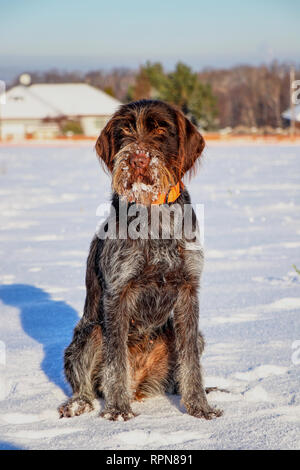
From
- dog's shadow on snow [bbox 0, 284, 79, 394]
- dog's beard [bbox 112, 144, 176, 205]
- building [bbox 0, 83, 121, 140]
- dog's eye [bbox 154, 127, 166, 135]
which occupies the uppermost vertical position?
dog's eye [bbox 154, 127, 166, 135]

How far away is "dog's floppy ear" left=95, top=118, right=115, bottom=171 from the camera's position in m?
3.74

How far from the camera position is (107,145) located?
377 centimetres

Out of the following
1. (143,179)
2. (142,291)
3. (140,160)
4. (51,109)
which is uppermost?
(140,160)

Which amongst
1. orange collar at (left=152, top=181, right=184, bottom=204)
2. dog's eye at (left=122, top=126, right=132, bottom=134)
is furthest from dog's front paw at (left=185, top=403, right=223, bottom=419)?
dog's eye at (left=122, top=126, right=132, bottom=134)

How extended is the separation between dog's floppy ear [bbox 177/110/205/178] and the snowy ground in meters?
1.41

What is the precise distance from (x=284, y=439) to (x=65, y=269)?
15.1 ft

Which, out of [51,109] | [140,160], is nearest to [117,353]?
[140,160]

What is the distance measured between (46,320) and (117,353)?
2.04 meters

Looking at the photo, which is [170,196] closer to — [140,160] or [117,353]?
[140,160]

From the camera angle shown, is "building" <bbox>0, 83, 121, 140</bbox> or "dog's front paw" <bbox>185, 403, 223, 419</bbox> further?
"building" <bbox>0, 83, 121, 140</bbox>

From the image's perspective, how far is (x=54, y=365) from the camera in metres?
4.37

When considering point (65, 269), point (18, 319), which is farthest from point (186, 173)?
point (65, 269)

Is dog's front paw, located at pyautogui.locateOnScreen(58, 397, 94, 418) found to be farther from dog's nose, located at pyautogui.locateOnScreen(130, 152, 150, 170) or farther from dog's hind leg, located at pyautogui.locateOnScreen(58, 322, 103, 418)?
dog's nose, located at pyautogui.locateOnScreen(130, 152, 150, 170)
